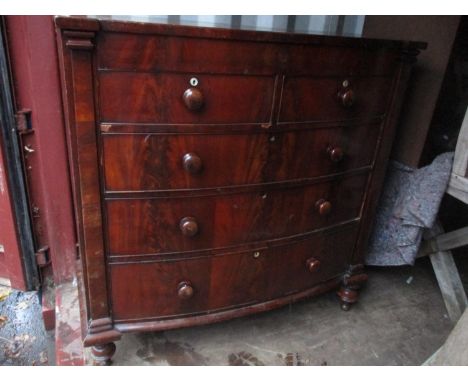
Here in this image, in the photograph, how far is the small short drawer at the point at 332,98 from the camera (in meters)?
1.10

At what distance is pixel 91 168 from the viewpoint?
3.25 ft

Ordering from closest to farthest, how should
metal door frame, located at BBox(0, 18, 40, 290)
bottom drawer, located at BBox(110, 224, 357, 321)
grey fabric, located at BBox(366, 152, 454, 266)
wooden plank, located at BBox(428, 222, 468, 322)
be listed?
1. bottom drawer, located at BBox(110, 224, 357, 321)
2. metal door frame, located at BBox(0, 18, 40, 290)
3. grey fabric, located at BBox(366, 152, 454, 266)
4. wooden plank, located at BBox(428, 222, 468, 322)

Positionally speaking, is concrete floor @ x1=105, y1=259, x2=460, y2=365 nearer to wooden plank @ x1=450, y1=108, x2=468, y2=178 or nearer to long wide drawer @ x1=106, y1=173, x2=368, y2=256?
long wide drawer @ x1=106, y1=173, x2=368, y2=256

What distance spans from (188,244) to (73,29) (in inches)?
24.6

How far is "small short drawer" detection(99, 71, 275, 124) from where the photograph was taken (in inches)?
37.0

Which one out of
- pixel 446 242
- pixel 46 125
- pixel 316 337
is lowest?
pixel 316 337

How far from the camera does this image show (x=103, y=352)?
1.23 metres

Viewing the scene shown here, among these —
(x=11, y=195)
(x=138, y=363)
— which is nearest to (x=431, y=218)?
(x=138, y=363)

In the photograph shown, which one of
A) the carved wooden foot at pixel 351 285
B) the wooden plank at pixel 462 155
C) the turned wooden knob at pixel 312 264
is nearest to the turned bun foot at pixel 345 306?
the carved wooden foot at pixel 351 285

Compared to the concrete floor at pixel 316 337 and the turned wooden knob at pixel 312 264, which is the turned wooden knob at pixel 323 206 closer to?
the turned wooden knob at pixel 312 264

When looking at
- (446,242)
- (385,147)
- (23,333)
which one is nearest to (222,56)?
(385,147)

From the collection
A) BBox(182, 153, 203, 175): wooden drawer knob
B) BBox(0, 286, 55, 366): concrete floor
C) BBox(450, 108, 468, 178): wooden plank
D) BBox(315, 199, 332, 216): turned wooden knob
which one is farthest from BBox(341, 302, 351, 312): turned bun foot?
BBox(0, 286, 55, 366): concrete floor

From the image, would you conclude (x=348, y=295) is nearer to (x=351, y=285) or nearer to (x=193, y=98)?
(x=351, y=285)

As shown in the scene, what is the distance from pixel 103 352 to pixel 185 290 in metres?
0.33
